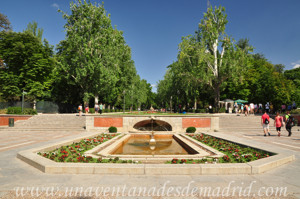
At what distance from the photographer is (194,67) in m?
33.2

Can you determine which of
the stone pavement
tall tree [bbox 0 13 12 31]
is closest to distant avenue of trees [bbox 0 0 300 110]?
tall tree [bbox 0 13 12 31]

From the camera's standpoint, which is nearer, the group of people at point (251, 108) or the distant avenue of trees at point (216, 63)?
the group of people at point (251, 108)

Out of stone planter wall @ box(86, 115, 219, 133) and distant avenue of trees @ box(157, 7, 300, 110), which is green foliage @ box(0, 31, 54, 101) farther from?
distant avenue of trees @ box(157, 7, 300, 110)

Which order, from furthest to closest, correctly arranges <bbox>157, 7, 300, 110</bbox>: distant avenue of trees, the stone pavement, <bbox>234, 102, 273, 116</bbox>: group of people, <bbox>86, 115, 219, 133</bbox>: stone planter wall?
<bbox>157, 7, 300, 110</bbox>: distant avenue of trees < <bbox>234, 102, 273, 116</bbox>: group of people < <bbox>86, 115, 219, 133</bbox>: stone planter wall < the stone pavement

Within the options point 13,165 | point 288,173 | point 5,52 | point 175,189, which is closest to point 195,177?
point 175,189

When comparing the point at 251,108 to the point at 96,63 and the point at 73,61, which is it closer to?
the point at 96,63

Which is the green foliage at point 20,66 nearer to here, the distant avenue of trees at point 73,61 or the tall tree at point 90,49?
the distant avenue of trees at point 73,61

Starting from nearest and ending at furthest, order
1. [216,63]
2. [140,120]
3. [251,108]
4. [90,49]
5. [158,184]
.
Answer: [158,184] → [140,120] → [251,108] → [90,49] → [216,63]

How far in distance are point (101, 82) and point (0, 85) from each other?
63.7 feet

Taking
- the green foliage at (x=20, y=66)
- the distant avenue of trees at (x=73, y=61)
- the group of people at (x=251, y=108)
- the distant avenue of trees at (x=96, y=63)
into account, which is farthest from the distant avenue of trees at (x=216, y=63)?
the green foliage at (x=20, y=66)

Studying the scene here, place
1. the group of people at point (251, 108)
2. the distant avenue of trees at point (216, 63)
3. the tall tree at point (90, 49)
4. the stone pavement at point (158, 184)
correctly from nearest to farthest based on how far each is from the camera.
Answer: the stone pavement at point (158, 184)
the group of people at point (251, 108)
the tall tree at point (90, 49)
the distant avenue of trees at point (216, 63)

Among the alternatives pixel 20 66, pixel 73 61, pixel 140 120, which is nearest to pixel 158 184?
pixel 140 120

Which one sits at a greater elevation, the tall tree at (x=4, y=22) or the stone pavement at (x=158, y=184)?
the tall tree at (x=4, y=22)

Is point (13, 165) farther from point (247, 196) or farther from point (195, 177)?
point (247, 196)
